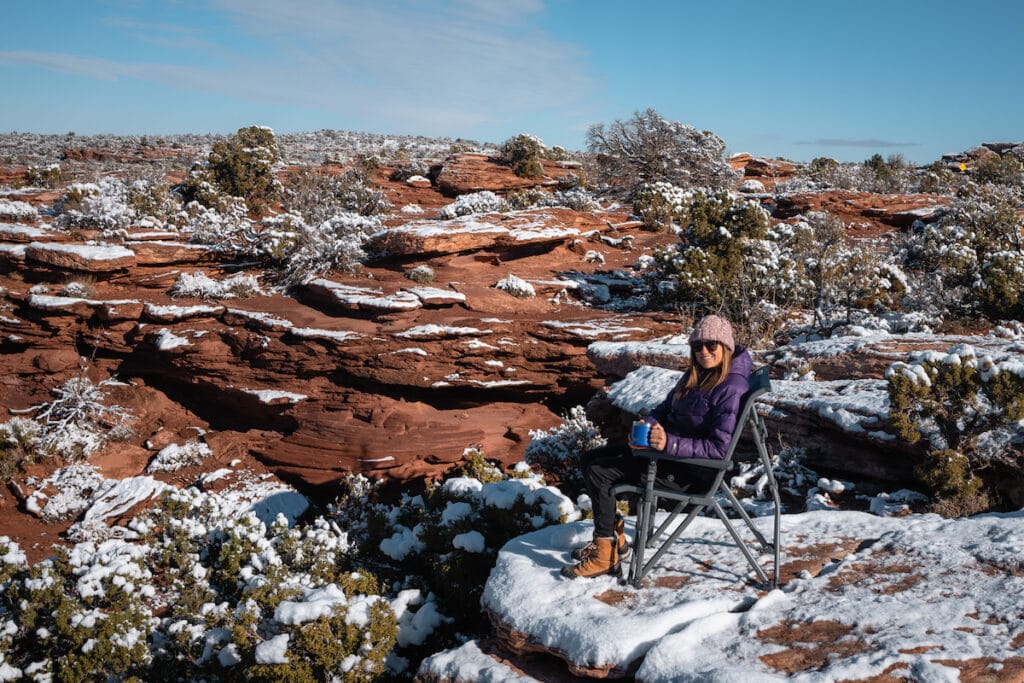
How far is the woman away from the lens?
3031mm

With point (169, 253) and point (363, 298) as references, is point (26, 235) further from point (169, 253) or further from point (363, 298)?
point (363, 298)

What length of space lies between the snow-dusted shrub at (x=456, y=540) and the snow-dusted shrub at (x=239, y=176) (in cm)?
1391

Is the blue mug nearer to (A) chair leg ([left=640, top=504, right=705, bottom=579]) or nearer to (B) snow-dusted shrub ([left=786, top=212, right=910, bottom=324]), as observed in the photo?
(A) chair leg ([left=640, top=504, right=705, bottom=579])

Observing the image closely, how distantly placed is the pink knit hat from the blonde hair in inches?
1.5

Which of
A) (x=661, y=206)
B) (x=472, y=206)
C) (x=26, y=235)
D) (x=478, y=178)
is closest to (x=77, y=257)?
(x=26, y=235)

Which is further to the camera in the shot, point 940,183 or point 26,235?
point 940,183

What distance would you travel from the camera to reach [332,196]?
16.4m

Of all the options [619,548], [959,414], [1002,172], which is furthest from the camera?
[1002,172]

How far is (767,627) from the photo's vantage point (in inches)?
111

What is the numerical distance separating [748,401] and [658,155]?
18391 millimetres

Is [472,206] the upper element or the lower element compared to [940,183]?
lower

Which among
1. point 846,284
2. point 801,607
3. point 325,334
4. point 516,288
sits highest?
point 846,284

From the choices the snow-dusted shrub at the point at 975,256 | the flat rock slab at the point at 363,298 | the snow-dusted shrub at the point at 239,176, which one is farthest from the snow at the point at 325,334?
the snow-dusted shrub at the point at 975,256

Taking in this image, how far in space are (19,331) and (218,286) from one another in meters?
3.34
